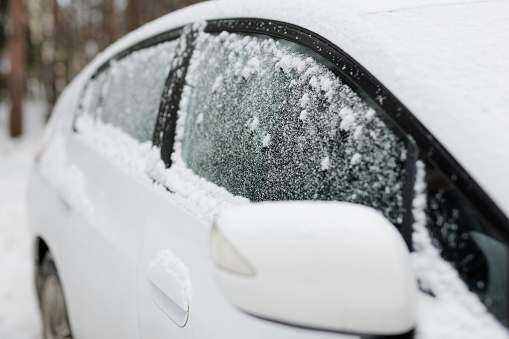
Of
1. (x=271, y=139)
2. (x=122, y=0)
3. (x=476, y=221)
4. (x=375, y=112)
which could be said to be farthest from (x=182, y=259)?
(x=122, y=0)

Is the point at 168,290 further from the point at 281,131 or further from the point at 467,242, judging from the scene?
the point at 467,242

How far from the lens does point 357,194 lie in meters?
1.05

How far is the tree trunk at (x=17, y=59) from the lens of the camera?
12.8 m

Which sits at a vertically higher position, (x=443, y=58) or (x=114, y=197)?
(x=443, y=58)

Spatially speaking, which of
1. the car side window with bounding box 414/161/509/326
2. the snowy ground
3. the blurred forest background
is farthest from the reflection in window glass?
the blurred forest background

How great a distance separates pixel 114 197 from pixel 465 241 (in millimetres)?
1330

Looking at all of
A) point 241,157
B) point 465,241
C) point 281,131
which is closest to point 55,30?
point 241,157

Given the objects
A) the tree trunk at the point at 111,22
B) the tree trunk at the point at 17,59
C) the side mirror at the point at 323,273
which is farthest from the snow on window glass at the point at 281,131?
the tree trunk at the point at 111,22

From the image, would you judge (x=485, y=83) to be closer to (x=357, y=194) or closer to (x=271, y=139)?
(x=357, y=194)

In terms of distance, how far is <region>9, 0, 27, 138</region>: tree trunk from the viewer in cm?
1279

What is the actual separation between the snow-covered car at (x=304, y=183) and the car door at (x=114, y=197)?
0.01 metres

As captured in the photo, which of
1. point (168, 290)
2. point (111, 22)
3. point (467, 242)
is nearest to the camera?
point (467, 242)

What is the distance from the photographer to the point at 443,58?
1.02 meters

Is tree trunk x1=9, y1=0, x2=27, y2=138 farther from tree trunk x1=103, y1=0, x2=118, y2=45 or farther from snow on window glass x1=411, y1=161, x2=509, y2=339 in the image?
snow on window glass x1=411, y1=161, x2=509, y2=339
